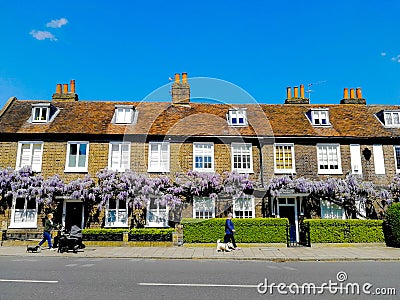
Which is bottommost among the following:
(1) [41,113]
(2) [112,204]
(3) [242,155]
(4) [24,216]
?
(4) [24,216]

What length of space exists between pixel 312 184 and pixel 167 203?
8476 millimetres

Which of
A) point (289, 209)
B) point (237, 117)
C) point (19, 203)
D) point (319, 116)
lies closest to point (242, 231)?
point (289, 209)

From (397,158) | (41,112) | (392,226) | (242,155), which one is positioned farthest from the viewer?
(41,112)

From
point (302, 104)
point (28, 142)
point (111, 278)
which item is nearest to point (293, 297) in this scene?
point (111, 278)

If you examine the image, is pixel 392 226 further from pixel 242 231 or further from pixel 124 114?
pixel 124 114

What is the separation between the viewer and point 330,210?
21.1 metres

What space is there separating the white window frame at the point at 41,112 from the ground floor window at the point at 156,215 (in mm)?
8750

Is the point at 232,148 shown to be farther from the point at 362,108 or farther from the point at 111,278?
the point at 111,278

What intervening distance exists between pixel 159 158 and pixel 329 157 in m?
10.6

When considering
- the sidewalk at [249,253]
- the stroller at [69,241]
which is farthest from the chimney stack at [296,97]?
the stroller at [69,241]

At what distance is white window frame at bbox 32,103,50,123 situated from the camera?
870 inches

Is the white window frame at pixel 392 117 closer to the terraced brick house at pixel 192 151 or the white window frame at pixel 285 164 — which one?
the terraced brick house at pixel 192 151

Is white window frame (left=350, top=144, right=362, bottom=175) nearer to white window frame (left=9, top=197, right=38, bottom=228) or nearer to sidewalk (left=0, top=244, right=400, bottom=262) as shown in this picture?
sidewalk (left=0, top=244, right=400, bottom=262)

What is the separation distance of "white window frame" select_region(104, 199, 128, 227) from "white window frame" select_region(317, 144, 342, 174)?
39.6 ft
